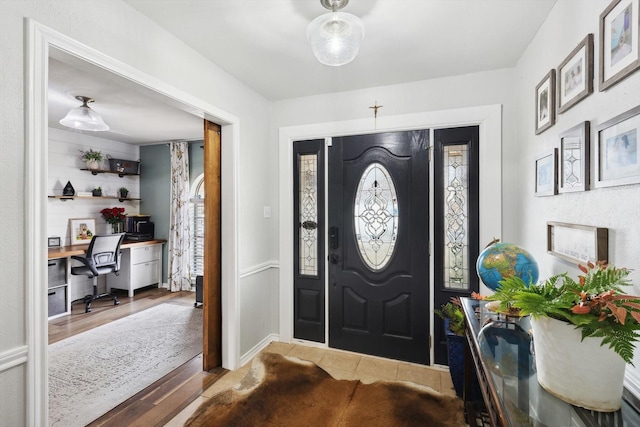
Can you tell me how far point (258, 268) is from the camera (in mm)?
2906

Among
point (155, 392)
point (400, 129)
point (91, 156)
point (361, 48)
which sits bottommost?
point (155, 392)

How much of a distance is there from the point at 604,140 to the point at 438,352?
205cm

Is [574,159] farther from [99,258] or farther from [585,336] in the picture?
[99,258]

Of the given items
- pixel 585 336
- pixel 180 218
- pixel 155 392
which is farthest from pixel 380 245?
pixel 180 218

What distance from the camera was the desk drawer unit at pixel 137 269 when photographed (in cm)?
479

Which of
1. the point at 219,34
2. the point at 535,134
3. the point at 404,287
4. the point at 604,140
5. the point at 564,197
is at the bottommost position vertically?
the point at 404,287

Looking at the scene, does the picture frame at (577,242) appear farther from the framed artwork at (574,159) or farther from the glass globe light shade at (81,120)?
the glass globe light shade at (81,120)

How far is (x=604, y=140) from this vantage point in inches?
45.8

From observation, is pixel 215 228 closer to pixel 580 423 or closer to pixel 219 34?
pixel 219 34

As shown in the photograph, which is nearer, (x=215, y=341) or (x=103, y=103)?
(x=215, y=341)

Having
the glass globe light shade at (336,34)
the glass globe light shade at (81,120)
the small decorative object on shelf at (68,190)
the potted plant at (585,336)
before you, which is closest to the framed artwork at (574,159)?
the potted plant at (585,336)

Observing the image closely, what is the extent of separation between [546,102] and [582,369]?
4.96ft

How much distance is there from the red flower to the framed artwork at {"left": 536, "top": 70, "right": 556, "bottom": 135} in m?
5.56

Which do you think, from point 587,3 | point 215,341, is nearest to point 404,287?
point 215,341
